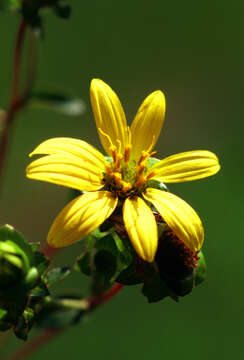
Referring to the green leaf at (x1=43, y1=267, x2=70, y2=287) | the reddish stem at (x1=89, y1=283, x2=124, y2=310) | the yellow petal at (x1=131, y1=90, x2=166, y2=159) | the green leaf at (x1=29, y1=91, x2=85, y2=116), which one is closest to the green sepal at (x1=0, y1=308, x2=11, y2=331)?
the green leaf at (x1=43, y1=267, x2=70, y2=287)

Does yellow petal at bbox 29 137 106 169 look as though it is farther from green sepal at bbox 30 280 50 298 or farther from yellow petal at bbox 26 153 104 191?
green sepal at bbox 30 280 50 298

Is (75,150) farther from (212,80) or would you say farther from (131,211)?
(212,80)

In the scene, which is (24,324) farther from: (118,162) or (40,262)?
(118,162)

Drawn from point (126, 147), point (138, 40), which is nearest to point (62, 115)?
point (138, 40)

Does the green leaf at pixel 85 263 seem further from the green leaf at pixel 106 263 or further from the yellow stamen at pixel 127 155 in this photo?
the yellow stamen at pixel 127 155

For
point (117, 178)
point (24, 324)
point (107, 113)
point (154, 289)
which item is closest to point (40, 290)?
point (24, 324)

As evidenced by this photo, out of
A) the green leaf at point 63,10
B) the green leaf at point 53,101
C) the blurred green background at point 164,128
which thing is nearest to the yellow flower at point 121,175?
the green leaf at point 63,10
